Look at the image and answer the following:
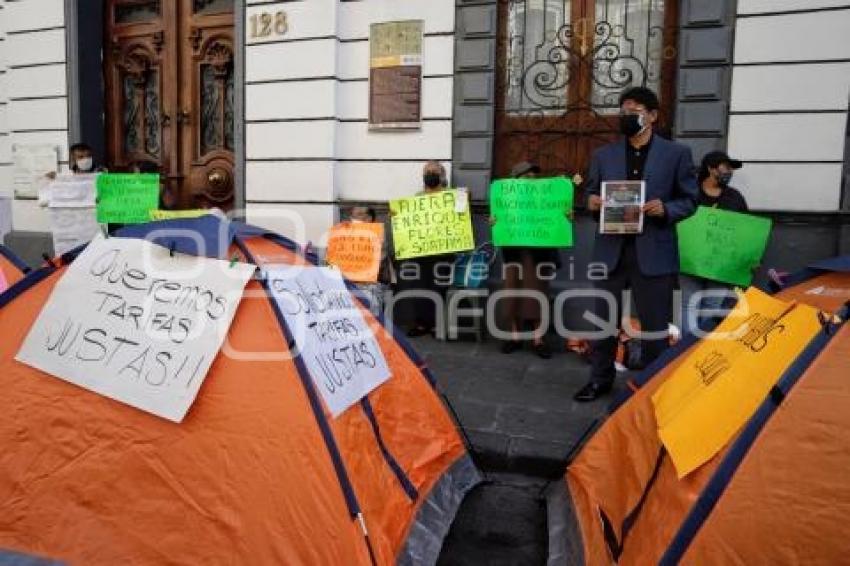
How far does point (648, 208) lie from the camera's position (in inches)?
154

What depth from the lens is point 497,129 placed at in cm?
657

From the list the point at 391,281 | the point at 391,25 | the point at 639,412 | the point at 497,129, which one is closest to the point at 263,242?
the point at 639,412

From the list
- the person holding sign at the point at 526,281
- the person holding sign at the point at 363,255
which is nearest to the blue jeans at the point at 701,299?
the person holding sign at the point at 526,281

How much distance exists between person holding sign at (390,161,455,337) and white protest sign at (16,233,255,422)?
377 centimetres

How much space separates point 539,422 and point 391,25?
4.56 meters

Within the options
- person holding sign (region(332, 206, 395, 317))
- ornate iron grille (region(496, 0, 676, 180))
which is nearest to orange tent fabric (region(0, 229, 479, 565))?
person holding sign (region(332, 206, 395, 317))

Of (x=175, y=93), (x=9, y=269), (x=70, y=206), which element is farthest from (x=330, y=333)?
(x=175, y=93)

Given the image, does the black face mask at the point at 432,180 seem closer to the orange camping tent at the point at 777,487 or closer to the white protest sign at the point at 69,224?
the white protest sign at the point at 69,224

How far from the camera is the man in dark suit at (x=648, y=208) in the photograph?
399 cm

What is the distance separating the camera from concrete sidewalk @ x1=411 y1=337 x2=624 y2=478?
3.69 meters

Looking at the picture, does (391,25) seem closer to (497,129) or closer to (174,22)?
(497,129)

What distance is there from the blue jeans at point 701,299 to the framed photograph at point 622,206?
1.23m

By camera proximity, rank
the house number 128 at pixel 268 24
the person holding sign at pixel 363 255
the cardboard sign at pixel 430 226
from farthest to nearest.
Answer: the house number 128 at pixel 268 24 < the cardboard sign at pixel 430 226 < the person holding sign at pixel 363 255

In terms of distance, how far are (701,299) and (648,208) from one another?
1477mm
